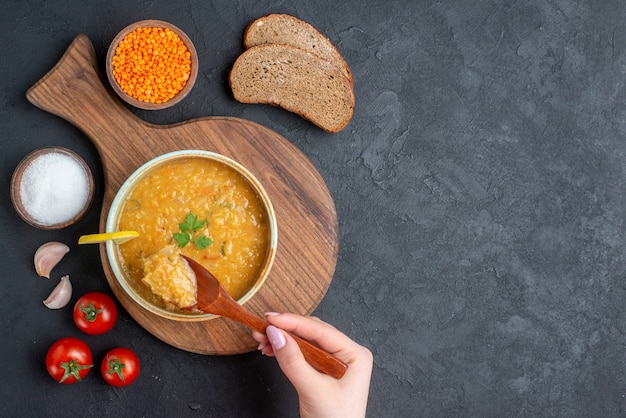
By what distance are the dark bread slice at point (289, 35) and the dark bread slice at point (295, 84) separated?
0.07 meters

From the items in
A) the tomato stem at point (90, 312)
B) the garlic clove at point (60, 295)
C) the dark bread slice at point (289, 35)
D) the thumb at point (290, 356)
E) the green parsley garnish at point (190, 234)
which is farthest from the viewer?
the dark bread slice at point (289, 35)

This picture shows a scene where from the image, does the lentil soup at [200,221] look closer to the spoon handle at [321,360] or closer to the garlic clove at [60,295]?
the spoon handle at [321,360]

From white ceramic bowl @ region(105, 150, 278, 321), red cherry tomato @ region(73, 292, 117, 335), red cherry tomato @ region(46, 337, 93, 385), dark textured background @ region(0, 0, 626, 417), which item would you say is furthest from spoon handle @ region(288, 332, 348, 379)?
red cherry tomato @ region(46, 337, 93, 385)

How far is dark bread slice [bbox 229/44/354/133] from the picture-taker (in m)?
3.16

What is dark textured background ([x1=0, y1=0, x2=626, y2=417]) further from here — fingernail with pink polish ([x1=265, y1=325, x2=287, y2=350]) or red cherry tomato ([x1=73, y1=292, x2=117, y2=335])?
fingernail with pink polish ([x1=265, y1=325, x2=287, y2=350])

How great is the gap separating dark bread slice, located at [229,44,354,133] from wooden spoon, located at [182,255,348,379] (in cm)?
97

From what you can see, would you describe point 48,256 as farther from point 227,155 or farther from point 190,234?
point 227,155

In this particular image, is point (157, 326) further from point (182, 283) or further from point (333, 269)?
point (333, 269)

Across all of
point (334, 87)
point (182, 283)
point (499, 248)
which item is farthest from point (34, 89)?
point (499, 248)

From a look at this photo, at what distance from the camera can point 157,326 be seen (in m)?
3.00

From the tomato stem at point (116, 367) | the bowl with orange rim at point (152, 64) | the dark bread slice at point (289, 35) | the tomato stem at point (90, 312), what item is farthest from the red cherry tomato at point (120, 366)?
the dark bread slice at point (289, 35)

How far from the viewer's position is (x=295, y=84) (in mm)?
3193

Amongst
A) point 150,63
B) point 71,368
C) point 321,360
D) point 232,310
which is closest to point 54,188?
point 150,63

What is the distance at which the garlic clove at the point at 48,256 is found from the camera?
305 centimetres
